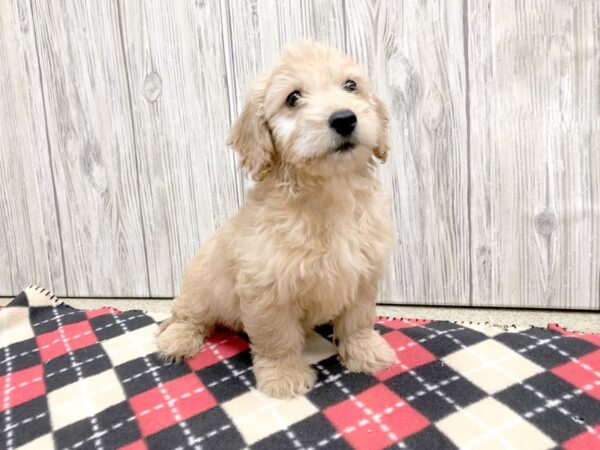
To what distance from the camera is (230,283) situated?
1489 mm

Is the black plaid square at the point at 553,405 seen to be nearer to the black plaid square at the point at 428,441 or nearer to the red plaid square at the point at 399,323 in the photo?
the black plaid square at the point at 428,441


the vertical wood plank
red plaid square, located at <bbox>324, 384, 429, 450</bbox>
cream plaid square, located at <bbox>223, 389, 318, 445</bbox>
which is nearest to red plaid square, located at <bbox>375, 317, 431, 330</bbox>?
red plaid square, located at <bbox>324, 384, 429, 450</bbox>

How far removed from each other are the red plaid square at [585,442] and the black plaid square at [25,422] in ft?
4.22

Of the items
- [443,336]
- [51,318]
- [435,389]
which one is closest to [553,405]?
[435,389]

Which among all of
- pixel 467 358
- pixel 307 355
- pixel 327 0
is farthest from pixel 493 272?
pixel 327 0

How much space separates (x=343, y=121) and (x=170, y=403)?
0.90 metres

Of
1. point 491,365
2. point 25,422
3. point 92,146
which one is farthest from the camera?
point 92,146

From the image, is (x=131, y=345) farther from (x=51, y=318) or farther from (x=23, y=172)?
(x=23, y=172)

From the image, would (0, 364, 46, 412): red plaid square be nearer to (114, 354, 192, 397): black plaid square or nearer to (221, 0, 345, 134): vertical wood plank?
(114, 354, 192, 397): black plaid square

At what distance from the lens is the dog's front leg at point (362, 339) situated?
1.48m

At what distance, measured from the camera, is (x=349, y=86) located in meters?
1.36

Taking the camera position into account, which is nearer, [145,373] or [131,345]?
[145,373]

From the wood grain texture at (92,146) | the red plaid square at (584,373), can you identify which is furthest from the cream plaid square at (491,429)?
the wood grain texture at (92,146)

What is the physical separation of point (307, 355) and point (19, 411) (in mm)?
851
